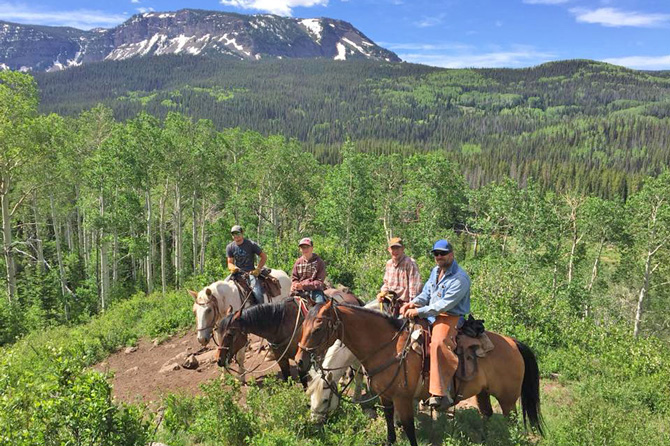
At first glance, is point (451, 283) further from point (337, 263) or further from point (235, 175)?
point (235, 175)

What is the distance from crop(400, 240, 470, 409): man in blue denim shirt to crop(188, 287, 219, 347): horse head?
4512mm

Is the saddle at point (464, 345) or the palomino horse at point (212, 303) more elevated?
the saddle at point (464, 345)

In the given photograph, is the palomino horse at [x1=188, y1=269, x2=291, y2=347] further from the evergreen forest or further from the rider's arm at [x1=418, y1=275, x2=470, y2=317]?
the rider's arm at [x1=418, y1=275, x2=470, y2=317]

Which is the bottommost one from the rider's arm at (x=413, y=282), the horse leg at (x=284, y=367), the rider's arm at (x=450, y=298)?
the horse leg at (x=284, y=367)

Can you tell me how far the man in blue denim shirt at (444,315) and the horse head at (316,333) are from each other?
1.23 metres

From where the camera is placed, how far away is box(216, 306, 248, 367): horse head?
23.9 feet

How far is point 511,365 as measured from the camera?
6.70 meters

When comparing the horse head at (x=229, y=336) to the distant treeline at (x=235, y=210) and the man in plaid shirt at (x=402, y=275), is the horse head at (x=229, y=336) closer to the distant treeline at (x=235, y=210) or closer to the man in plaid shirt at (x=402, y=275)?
the man in plaid shirt at (x=402, y=275)

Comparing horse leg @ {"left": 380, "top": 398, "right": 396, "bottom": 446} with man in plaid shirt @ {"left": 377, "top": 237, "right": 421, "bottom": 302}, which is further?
man in plaid shirt @ {"left": 377, "top": 237, "right": 421, "bottom": 302}

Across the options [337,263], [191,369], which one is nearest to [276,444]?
[191,369]

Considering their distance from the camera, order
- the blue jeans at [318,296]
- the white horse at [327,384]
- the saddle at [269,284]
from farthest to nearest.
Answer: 1. the saddle at [269,284]
2. the blue jeans at [318,296]
3. the white horse at [327,384]

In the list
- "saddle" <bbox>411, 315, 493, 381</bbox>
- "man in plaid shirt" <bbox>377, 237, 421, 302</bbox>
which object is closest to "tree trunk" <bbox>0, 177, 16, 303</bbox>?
"man in plaid shirt" <bbox>377, 237, 421, 302</bbox>

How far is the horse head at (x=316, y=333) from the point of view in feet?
18.8

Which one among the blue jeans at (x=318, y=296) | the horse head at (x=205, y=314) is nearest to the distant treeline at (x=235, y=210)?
the blue jeans at (x=318, y=296)
